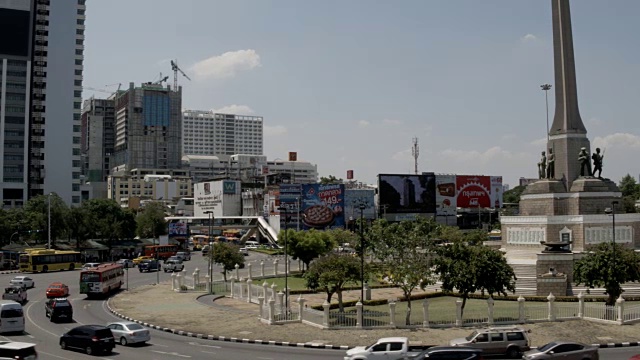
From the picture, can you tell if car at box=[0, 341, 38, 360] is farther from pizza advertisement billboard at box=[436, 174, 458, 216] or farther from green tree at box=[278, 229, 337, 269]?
pizza advertisement billboard at box=[436, 174, 458, 216]

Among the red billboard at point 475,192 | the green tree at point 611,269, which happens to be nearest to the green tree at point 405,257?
the green tree at point 611,269

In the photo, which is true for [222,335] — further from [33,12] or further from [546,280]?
[33,12]

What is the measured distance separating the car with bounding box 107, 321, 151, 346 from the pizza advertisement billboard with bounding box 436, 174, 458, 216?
293 ft

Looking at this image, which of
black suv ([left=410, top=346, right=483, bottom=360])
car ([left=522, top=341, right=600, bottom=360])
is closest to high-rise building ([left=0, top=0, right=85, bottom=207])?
black suv ([left=410, top=346, right=483, bottom=360])

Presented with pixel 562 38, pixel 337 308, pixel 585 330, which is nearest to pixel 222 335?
pixel 337 308

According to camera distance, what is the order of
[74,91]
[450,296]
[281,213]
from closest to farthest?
[450,296] → [281,213] → [74,91]

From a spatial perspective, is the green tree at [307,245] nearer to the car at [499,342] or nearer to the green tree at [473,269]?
the green tree at [473,269]

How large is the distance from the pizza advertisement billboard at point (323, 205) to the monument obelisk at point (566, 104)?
173 feet

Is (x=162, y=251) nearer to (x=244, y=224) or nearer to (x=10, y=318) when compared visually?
(x=244, y=224)

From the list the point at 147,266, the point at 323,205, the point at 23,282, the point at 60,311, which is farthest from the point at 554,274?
the point at 323,205

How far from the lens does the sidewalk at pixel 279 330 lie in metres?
31.1

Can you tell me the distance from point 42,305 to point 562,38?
46575 mm

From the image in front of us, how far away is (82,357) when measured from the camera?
27156 mm

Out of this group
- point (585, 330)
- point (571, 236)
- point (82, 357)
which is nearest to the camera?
point (82, 357)
